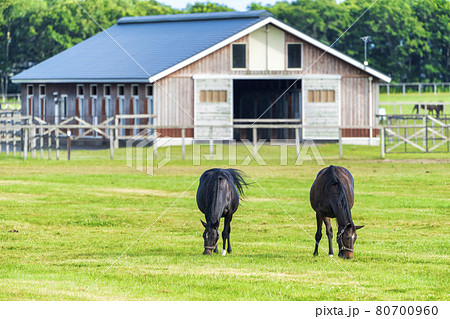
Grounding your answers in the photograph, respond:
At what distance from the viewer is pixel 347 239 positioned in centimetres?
1112

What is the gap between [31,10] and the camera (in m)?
69.0

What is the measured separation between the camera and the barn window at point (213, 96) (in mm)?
37438

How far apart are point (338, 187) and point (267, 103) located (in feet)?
98.7

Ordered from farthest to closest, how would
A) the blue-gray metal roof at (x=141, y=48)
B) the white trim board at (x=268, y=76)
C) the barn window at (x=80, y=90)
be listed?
the barn window at (x=80, y=90) → the blue-gray metal roof at (x=141, y=48) → the white trim board at (x=268, y=76)

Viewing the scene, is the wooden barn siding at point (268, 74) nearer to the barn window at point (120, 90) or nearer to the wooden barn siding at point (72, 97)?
the wooden barn siding at point (72, 97)

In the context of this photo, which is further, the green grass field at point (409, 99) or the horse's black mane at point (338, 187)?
the green grass field at point (409, 99)

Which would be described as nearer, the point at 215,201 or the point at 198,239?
the point at 215,201

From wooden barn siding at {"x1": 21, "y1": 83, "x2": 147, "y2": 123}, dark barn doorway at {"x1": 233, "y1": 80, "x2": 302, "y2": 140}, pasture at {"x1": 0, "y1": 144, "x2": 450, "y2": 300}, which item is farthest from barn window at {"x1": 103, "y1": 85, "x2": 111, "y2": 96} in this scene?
pasture at {"x1": 0, "y1": 144, "x2": 450, "y2": 300}

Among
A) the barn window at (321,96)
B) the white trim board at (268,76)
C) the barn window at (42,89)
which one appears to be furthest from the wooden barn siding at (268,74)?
the barn window at (42,89)

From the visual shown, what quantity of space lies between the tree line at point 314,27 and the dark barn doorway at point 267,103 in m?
17.6

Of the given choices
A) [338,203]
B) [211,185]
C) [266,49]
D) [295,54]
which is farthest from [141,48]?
[338,203]

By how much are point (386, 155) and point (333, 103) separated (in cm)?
713

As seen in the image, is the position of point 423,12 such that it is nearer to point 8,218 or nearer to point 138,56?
point 138,56

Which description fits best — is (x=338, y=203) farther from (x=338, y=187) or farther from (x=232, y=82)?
(x=232, y=82)
